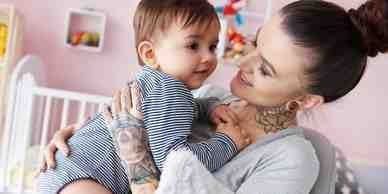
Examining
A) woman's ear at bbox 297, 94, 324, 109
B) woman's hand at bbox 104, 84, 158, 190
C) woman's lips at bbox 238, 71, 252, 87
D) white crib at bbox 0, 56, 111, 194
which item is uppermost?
woman's lips at bbox 238, 71, 252, 87

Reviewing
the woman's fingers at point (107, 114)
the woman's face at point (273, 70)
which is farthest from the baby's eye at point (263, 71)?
the woman's fingers at point (107, 114)

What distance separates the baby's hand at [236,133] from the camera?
118 centimetres

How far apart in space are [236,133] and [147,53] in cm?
27

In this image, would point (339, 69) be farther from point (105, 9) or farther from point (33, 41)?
point (33, 41)

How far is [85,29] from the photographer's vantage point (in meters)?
2.99

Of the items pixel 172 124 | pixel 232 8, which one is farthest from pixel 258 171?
pixel 232 8

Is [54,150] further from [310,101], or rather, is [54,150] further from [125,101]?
[310,101]

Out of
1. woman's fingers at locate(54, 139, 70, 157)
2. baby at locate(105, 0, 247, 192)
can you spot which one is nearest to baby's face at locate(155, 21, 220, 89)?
baby at locate(105, 0, 247, 192)

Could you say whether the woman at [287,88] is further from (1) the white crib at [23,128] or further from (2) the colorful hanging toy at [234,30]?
(2) the colorful hanging toy at [234,30]

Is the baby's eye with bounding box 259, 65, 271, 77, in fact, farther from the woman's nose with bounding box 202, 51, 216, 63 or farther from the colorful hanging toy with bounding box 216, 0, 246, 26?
the colorful hanging toy with bounding box 216, 0, 246, 26

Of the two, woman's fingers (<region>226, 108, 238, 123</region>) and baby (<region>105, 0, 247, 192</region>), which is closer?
baby (<region>105, 0, 247, 192</region>)

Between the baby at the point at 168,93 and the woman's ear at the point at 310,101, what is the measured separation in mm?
156

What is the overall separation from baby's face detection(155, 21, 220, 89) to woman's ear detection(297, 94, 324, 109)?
21 centimetres

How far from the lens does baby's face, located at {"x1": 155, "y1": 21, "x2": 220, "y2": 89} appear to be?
122 cm
